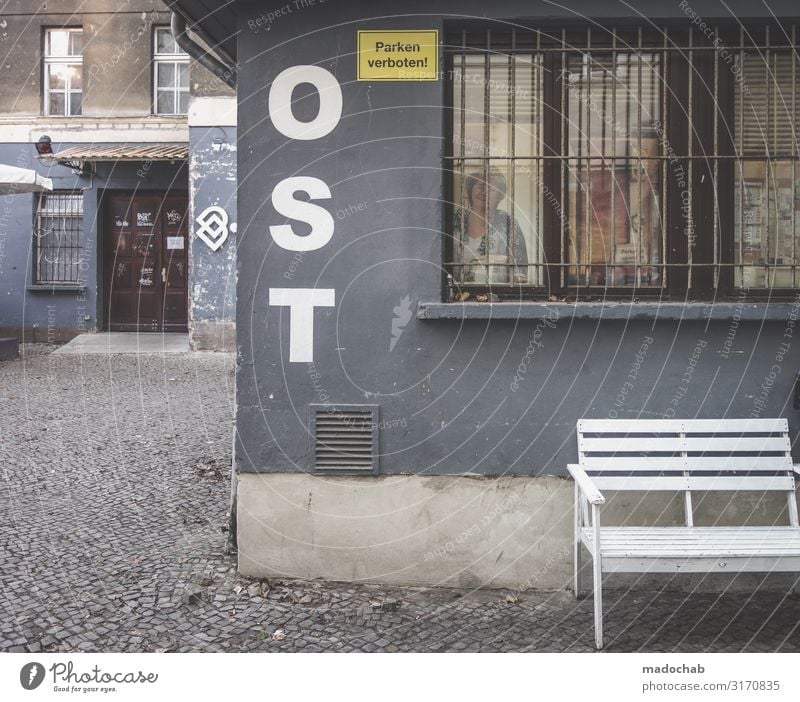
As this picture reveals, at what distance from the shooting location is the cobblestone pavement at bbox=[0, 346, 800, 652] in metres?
3.52

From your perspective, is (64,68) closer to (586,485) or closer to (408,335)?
(408,335)

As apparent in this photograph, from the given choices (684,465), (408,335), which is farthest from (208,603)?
(684,465)

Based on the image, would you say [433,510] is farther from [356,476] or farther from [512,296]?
[512,296]

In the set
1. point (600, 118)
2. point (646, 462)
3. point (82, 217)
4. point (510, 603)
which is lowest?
point (510, 603)

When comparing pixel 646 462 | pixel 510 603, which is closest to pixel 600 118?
pixel 646 462

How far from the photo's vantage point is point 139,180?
15930 millimetres

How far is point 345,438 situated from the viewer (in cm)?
409

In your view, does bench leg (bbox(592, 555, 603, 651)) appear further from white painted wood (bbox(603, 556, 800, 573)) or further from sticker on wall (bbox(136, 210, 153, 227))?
sticker on wall (bbox(136, 210, 153, 227))

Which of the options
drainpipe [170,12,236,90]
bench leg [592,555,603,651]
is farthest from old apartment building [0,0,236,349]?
bench leg [592,555,603,651]

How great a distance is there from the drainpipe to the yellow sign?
1.05 metres

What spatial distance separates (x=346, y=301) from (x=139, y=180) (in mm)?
13305

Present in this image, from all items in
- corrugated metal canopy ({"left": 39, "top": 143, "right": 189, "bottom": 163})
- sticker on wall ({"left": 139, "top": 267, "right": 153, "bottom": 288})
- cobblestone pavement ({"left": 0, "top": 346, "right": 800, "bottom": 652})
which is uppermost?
corrugated metal canopy ({"left": 39, "top": 143, "right": 189, "bottom": 163})

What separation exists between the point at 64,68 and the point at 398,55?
14.8 meters

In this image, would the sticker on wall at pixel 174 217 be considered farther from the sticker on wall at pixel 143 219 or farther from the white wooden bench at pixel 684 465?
the white wooden bench at pixel 684 465
